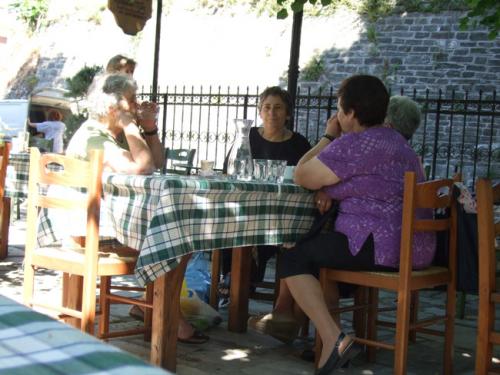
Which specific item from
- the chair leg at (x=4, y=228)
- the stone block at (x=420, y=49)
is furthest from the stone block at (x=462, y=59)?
the chair leg at (x=4, y=228)

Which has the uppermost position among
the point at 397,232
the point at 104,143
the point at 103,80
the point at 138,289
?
the point at 103,80

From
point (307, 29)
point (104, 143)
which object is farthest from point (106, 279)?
point (307, 29)

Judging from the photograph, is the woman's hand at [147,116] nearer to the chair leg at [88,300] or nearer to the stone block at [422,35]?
the chair leg at [88,300]

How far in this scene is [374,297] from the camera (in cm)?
404

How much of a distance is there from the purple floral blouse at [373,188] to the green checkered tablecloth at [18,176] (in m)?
2.55

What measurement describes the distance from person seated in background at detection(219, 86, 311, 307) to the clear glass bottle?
2.67ft

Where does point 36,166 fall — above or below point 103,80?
below

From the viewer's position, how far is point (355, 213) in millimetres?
3607

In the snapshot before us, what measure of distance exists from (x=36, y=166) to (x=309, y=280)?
4.25 ft

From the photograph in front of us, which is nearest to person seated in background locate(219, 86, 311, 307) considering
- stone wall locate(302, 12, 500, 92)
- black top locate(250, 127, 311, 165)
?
black top locate(250, 127, 311, 165)

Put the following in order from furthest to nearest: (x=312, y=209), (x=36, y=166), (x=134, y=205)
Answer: (x=312, y=209), (x=36, y=166), (x=134, y=205)

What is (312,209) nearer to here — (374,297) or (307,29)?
(374,297)

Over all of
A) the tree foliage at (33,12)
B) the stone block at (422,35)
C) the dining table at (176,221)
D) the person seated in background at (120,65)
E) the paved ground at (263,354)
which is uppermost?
the tree foliage at (33,12)

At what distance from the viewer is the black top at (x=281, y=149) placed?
16.5ft
